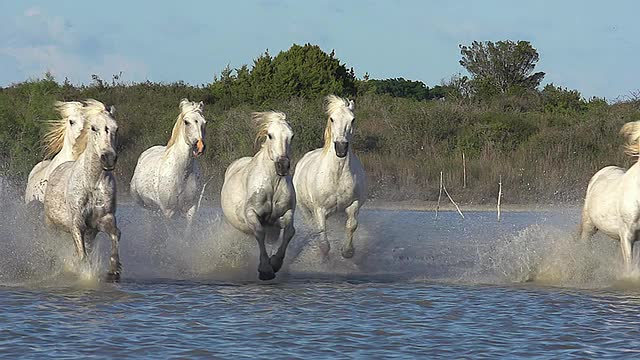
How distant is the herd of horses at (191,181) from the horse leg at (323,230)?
0.01m

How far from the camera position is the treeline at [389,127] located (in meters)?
29.3

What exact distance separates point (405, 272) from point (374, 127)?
22.2 metres

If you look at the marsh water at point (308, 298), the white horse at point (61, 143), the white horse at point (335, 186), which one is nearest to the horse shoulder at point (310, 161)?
the white horse at point (335, 186)

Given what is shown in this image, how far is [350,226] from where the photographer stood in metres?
13.7

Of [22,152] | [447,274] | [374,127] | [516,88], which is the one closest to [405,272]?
[447,274]

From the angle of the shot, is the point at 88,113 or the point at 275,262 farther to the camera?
the point at 275,262

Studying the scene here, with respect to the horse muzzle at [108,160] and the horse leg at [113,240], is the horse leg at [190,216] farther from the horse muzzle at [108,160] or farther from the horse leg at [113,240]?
the horse muzzle at [108,160]

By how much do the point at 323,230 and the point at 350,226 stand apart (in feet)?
1.02

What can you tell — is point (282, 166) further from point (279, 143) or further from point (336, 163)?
point (336, 163)

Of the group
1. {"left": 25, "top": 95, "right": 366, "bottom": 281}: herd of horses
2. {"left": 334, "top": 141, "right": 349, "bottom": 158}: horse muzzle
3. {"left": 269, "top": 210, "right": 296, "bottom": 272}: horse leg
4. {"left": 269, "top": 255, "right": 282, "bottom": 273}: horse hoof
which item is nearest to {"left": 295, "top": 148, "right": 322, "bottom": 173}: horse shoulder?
{"left": 25, "top": 95, "right": 366, "bottom": 281}: herd of horses

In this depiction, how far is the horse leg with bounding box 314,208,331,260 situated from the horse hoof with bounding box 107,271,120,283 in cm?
304

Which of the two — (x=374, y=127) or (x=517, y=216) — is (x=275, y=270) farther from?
(x=374, y=127)

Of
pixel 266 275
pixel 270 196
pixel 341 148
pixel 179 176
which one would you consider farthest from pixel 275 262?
pixel 179 176

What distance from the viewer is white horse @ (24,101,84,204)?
42.2ft
